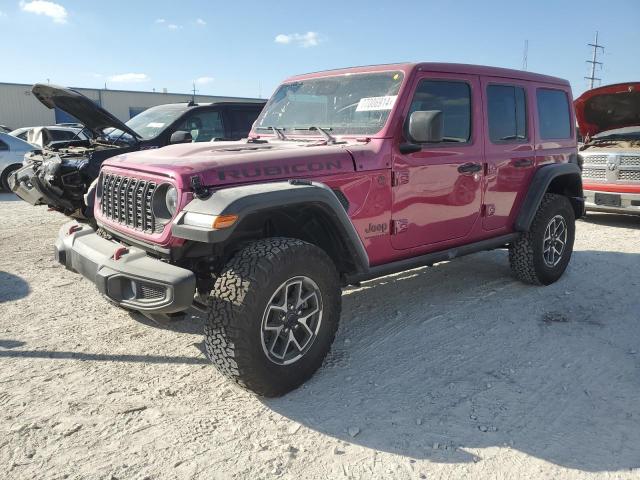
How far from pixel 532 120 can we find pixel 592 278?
1.83 m

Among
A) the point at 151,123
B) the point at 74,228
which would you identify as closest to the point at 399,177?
the point at 74,228

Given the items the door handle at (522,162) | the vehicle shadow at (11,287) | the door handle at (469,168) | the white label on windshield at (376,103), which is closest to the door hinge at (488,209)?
the door handle at (469,168)

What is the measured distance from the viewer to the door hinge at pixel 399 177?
355 cm

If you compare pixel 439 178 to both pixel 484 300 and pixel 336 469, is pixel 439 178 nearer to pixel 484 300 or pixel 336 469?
pixel 484 300

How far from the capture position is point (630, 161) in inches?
314

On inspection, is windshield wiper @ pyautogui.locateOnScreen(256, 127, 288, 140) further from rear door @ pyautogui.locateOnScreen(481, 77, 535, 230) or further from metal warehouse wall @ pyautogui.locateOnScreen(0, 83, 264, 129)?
metal warehouse wall @ pyautogui.locateOnScreen(0, 83, 264, 129)

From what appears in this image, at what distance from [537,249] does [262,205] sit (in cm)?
320

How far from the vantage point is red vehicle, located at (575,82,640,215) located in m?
7.87

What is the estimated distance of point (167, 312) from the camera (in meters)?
2.65

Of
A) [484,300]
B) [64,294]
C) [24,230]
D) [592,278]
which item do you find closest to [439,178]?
[484,300]

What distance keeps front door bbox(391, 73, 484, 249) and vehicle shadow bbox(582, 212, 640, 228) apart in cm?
558

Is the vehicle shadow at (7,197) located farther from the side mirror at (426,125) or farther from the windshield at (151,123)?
the side mirror at (426,125)

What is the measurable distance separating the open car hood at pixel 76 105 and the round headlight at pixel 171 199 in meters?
2.88

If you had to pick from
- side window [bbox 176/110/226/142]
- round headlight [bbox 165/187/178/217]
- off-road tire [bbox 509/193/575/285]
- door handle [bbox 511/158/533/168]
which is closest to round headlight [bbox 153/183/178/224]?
round headlight [bbox 165/187/178/217]
